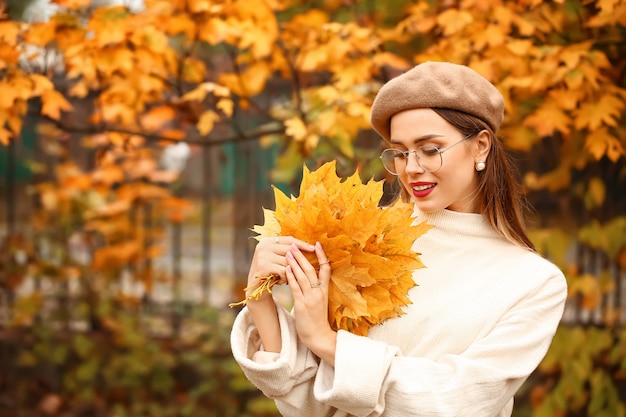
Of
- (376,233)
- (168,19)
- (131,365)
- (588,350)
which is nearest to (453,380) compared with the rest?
(376,233)

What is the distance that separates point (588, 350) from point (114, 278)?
2.91 metres

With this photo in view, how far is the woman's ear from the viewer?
5.84ft

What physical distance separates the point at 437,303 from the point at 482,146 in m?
0.40

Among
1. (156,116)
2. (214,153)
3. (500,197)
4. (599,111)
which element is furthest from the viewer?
(214,153)

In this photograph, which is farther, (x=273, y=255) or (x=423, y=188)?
(x=423, y=188)

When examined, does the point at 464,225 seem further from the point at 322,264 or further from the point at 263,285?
the point at 263,285

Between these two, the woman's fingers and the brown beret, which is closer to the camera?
the woman's fingers

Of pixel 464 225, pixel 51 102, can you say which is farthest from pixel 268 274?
pixel 51 102

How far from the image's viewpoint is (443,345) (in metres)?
1.72

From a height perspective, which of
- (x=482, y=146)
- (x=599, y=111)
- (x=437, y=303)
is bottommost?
(x=437, y=303)

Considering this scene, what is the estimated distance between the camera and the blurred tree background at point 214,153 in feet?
9.26

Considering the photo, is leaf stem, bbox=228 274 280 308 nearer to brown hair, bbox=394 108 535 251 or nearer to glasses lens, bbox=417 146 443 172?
glasses lens, bbox=417 146 443 172

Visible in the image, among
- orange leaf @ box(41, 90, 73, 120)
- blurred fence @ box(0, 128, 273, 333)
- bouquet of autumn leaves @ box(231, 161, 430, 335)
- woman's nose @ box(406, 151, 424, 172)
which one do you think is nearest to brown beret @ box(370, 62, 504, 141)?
woman's nose @ box(406, 151, 424, 172)

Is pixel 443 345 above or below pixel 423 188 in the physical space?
below
